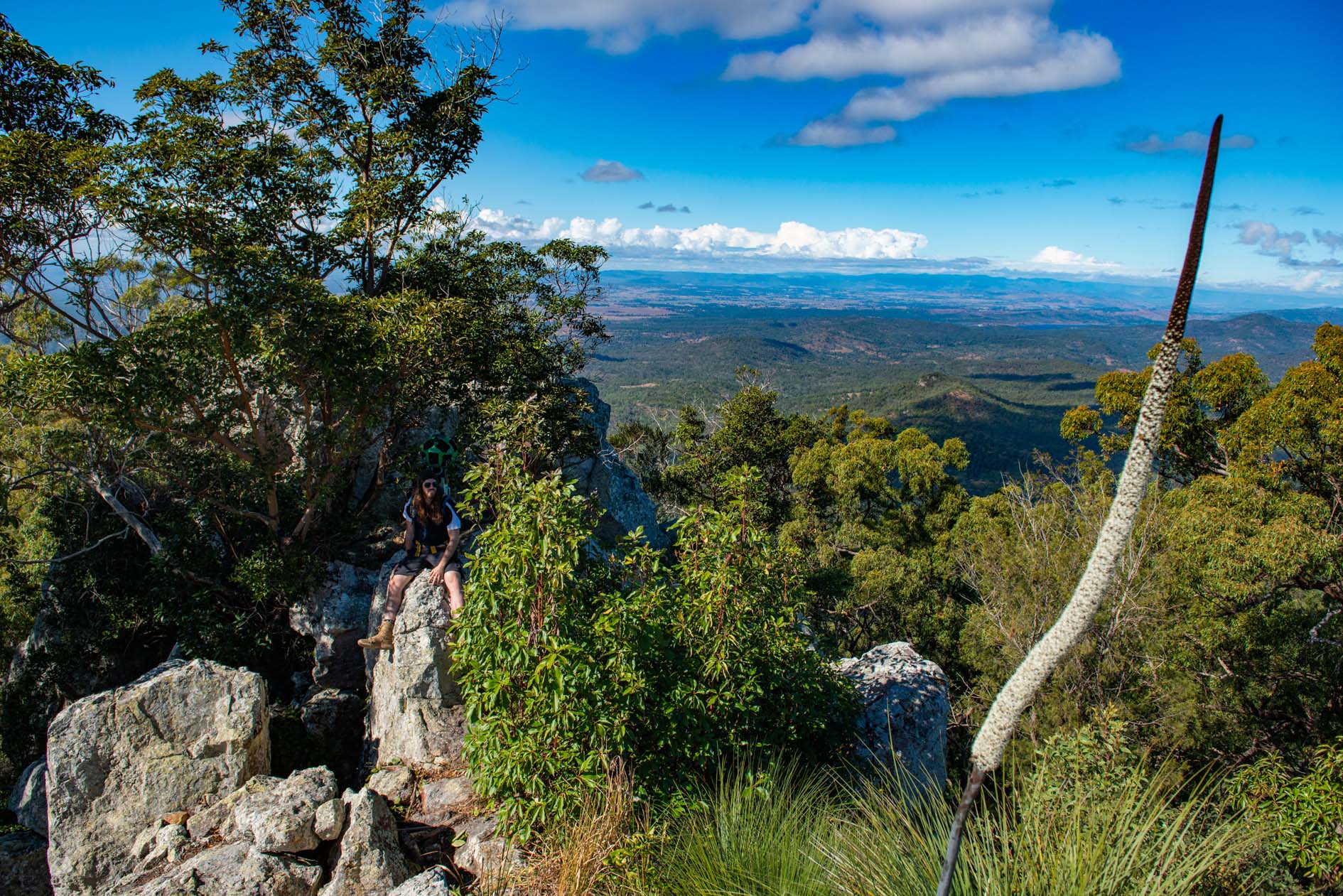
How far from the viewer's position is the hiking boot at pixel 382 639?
770 centimetres

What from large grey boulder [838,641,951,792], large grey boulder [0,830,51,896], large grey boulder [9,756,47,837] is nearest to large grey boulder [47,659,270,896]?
large grey boulder [0,830,51,896]

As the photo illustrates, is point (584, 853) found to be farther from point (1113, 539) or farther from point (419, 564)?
point (419, 564)

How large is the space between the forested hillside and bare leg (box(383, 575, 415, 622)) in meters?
0.10

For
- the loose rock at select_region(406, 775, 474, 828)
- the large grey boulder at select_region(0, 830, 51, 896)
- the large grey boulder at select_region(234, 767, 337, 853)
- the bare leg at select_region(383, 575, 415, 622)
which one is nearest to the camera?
the large grey boulder at select_region(234, 767, 337, 853)

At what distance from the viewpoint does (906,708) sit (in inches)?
362

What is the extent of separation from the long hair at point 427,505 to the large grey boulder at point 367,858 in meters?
2.67

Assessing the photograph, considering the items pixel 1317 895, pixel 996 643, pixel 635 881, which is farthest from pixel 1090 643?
pixel 635 881

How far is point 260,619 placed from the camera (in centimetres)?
1037

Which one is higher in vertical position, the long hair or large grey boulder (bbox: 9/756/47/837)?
the long hair

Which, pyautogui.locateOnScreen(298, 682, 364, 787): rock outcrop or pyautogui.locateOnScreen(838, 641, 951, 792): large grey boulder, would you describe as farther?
pyautogui.locateOnScreen(838, 641, 951, 792): large grey boulder

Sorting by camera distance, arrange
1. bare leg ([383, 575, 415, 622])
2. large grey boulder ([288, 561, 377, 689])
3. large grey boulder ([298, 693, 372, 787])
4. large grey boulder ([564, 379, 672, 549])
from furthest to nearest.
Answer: large grey boulder ([564, 379, 672, 549]) → large grey boulder ([288, 561, 377, 689]) → large grey boulder ([298, 693, 372, 787]) → bare leg ([383, 575, 415, 622])

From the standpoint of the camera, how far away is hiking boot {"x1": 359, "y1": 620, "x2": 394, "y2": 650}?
303 inches

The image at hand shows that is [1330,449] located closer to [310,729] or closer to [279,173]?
[310,729]

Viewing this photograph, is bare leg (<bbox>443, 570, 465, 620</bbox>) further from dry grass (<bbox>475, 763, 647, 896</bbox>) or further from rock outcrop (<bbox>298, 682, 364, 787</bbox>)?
rock outcrop (<bbox>298, 682, 364, 787</bbox>)
